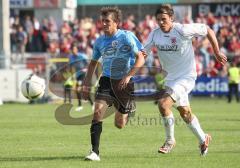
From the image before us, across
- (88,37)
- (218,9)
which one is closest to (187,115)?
(88,37)

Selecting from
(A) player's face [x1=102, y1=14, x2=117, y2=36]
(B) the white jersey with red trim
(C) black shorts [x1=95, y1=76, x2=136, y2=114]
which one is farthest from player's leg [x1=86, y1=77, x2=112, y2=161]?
(B) the white jersey with red trim

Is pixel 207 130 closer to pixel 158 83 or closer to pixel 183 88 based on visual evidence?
pixel 183 88

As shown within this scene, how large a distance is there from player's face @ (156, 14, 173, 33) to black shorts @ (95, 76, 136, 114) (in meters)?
1.13

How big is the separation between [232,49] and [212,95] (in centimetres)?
241

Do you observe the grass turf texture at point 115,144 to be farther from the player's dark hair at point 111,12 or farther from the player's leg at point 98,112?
the player's dark hair at point 111,12

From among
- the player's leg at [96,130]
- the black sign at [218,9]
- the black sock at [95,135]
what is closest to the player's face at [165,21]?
the player's leg at [96,130]

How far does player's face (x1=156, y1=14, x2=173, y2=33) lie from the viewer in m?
11.7

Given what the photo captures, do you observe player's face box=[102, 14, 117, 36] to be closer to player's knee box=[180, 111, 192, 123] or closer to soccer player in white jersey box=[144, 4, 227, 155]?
soccer player in white jersey box=[144, 4, 227, 155]

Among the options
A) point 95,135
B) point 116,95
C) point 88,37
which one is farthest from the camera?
point 88,37

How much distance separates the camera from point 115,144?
13.6m

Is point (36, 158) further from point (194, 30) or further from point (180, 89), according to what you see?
point (194, 30)

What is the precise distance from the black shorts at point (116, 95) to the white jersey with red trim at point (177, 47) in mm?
718

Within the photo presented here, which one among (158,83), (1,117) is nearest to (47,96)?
(158,83)

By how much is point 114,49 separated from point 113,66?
360 mm
